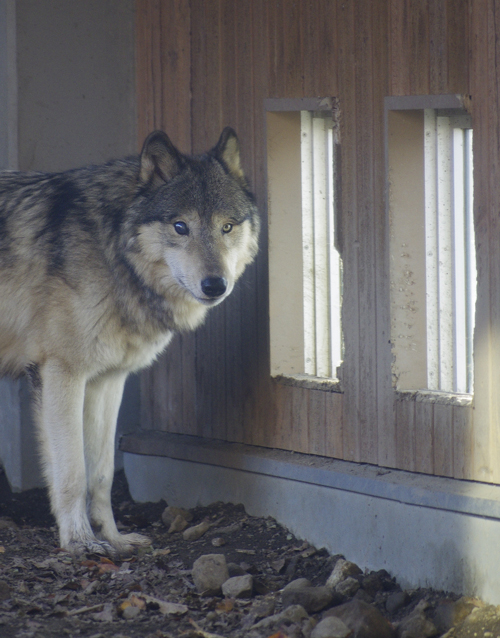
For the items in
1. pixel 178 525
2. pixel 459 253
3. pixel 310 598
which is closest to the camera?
pixel 310 598

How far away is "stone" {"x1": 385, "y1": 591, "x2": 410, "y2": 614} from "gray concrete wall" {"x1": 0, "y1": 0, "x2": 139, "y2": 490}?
2.65 meters

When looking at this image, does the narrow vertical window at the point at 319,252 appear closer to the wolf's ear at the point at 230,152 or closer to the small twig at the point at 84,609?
the wolf's ear at the point at 230,152

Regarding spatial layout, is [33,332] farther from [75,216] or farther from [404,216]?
[404,216]

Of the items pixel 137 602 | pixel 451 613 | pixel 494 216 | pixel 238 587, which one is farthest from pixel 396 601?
pixel 494 216

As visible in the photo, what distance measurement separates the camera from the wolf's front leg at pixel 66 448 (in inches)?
165

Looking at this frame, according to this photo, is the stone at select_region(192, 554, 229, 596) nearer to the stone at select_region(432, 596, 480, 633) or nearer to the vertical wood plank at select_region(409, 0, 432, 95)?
the stone at select_region(432, 596, 480, 633)

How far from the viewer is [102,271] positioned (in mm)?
4242

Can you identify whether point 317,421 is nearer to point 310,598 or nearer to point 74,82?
point 310,598

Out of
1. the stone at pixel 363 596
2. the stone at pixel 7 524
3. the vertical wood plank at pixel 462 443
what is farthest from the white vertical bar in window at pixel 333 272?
the stone at pixel 7 524

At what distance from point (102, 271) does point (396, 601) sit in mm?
2307

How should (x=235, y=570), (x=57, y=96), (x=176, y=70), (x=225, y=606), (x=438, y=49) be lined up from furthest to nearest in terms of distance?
(x=57, y=96) → (x=176, y=70) → (x=235, y=570) → (x=438, y=49) → (x=225, y=606)

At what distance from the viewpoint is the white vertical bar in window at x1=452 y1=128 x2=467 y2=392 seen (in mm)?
4023

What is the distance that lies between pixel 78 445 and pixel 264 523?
1.20 m

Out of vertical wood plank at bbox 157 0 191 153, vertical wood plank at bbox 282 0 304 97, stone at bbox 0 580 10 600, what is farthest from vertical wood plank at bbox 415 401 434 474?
vertical wood plank at bbox 157 0 191 153
